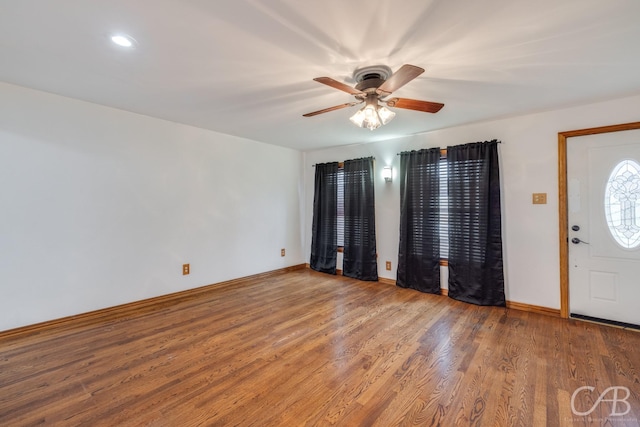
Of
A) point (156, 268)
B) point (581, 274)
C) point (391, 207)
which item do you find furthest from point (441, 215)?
point (156, 268)

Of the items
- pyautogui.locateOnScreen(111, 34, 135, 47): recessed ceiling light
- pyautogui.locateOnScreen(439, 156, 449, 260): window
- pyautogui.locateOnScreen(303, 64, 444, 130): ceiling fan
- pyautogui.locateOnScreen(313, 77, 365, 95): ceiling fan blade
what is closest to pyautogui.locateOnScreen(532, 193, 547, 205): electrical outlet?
pyautogui.locateOnScreen(439, 156, 449, 260): window

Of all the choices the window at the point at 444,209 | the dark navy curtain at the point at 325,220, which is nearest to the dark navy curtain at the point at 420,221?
the window at the point at 444,209

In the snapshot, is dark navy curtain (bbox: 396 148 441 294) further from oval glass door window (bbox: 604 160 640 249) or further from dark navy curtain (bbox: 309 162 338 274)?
oval glass door window (bbox: 604 160 640 249)

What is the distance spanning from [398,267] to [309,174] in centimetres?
243

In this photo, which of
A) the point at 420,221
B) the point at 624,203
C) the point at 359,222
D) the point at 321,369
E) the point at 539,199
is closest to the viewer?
the point at 321,369

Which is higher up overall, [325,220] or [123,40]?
[123,40]

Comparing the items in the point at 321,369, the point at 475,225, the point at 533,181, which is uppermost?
the point at 533,181

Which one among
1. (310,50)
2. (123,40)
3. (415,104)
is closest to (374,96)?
(415,104)

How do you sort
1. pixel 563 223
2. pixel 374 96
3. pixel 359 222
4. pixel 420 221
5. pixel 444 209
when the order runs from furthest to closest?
pixel 359 222 → pixel 420 221 → pixel 444 209 → pixel 563 223 → pixel 374 96

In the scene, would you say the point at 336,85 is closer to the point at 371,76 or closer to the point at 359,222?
the point at 371,76

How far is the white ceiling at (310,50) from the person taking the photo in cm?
154

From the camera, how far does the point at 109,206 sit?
3.10 meters

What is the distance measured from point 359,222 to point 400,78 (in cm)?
296

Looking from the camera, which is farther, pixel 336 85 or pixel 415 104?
pixel 415 104
